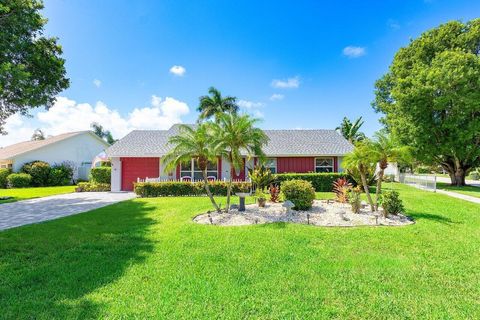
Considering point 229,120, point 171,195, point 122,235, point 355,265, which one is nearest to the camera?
point 355,265

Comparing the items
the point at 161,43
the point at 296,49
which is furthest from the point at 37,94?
the point at 296,49

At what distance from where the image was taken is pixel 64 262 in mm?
5598

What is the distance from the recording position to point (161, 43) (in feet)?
53.8

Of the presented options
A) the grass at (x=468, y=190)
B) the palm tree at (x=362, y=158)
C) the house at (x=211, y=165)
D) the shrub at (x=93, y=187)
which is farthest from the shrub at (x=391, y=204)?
the shrub at (x=93, y=187)

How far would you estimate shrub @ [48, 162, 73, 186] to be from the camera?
28.8 meters

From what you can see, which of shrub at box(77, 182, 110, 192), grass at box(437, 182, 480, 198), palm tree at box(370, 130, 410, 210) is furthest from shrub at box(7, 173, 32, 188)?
grass at box(437, 182, 480, 198)

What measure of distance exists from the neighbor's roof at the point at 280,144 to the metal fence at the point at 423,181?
6835 millimetres

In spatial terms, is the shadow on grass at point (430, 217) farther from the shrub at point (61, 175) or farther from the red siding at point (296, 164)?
the shrub at point (61, 175)

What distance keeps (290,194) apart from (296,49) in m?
10.7

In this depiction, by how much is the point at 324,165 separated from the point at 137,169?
16.5m

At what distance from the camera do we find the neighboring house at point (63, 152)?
2938 centimetres

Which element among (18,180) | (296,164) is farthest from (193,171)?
(18,180)

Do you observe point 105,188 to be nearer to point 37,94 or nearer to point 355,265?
point 37,94

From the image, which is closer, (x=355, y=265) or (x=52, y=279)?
(x=52, y=279)
